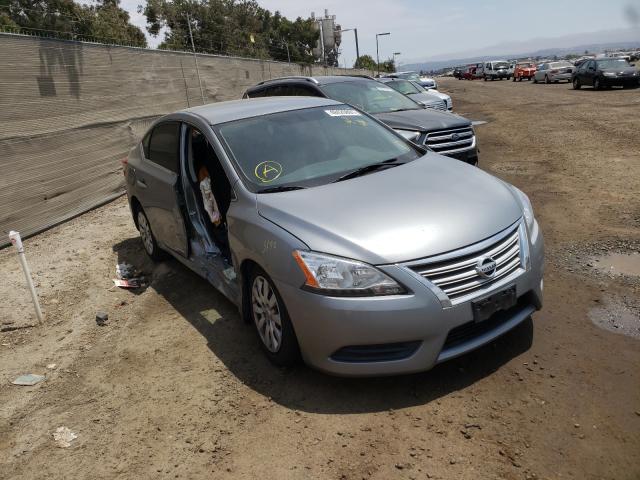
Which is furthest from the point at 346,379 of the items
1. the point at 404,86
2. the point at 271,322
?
the point at 404,86

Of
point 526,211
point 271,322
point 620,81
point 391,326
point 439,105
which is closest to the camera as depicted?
point 391,326

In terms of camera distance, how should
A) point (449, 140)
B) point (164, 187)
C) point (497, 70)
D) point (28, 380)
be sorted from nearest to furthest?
point (28, 380), point (164, 187), point (449, 140), point (497, 70)

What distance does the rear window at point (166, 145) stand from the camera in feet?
15.5

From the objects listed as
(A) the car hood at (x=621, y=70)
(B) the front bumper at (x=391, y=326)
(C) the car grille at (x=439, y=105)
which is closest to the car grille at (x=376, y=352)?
(B) the front bumper at (x=391, y=326)

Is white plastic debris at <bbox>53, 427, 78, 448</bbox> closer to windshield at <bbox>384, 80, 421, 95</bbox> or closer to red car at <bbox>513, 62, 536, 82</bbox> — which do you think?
windshield at <bbox>384, 80, 421, 95</bbox>

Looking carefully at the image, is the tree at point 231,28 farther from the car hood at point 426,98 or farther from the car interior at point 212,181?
the car interior at point 212,181

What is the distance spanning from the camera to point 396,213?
3.10 meters

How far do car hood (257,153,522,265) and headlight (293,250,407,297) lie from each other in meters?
0.05

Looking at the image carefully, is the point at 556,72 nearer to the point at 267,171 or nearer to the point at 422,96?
the point at 422,96

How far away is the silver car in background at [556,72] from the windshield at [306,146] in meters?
31.3

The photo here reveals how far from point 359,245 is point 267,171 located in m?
1.18

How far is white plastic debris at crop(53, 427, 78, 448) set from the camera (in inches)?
123

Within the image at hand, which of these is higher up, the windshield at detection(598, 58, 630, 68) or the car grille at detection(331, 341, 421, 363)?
the windshield at detection(598, 58, 630, 68)

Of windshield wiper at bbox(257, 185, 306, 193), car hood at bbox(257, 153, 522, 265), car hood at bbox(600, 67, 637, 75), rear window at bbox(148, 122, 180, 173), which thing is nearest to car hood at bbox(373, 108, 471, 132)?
rear window at bbox(148, 122, 180, 173)
